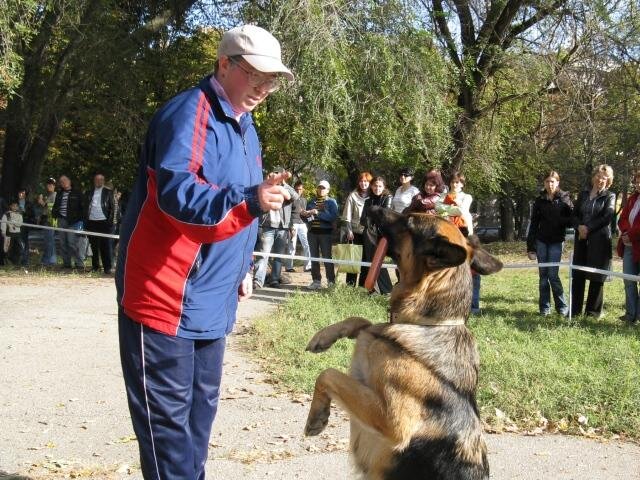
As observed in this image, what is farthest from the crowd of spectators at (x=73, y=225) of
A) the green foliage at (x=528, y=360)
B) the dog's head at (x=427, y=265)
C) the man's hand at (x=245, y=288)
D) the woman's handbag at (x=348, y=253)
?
the dog's head at (x=427, y=265)

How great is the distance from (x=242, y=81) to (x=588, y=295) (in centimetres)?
862

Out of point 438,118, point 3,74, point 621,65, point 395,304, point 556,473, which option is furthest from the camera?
point 621,65

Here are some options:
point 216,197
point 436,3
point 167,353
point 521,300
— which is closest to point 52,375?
point 167,353

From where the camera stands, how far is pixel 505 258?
857 inches

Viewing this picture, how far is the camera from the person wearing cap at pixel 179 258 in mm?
2873

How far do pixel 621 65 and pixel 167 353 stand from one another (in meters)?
17.5

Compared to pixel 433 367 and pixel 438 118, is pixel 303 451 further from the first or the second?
pixel 438 118

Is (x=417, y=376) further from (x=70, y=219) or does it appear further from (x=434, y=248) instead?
(x=70, y=219)

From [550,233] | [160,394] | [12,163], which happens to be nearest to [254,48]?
[160,394]

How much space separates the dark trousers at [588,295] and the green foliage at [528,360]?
313 millimetres

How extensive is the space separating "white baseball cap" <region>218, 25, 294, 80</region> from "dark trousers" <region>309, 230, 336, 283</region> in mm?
10450

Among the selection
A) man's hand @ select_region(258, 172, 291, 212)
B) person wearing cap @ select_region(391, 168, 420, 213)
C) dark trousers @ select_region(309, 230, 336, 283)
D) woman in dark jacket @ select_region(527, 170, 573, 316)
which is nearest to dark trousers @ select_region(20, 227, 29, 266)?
dark trousers @ select_region(309, 230, 336, 283)

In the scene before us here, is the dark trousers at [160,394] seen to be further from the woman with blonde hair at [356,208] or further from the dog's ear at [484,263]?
the woman with blonde hair at [356,208]

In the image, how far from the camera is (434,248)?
3.44 m
